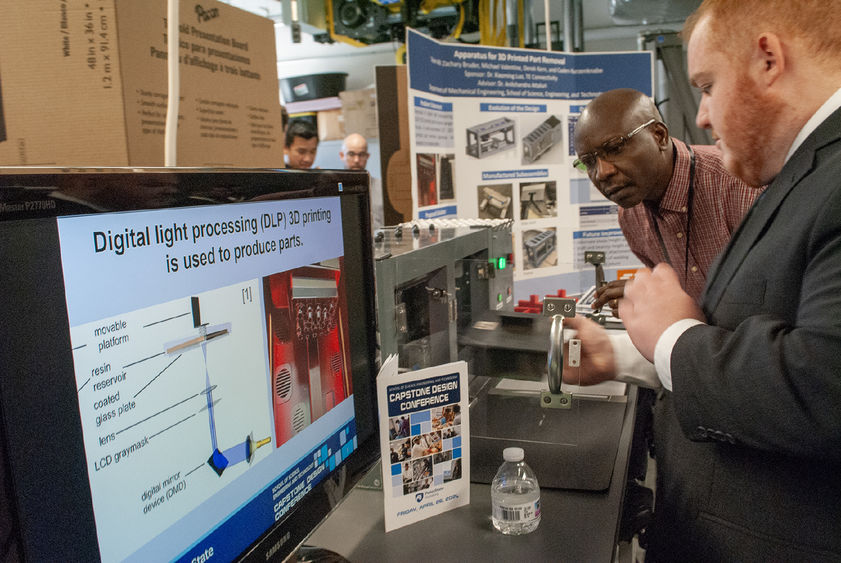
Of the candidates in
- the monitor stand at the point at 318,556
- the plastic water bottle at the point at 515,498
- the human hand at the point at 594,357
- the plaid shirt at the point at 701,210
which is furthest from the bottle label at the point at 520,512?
the plaid shirt at the point at 701,210

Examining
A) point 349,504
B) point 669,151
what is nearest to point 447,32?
point 669,151

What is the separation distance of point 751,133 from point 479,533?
2.36 ft

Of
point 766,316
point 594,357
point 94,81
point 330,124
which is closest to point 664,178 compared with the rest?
point 594,357

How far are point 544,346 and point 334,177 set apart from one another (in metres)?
0.65

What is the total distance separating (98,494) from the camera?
47 cm

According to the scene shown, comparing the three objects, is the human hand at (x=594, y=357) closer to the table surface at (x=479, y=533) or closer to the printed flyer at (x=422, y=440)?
the table surface at (x=479, y=533)

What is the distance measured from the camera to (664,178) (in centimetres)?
197

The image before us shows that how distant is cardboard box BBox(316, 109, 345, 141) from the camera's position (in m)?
7.36

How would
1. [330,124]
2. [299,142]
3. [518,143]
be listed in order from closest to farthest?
[518,143]
[299,142]
[330,124]

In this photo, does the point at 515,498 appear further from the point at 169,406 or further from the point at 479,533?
the point at 169,406

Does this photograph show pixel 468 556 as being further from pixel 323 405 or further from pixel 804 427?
pixel 804 427

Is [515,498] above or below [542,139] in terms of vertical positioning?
below

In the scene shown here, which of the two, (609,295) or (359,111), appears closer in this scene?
(609,295)

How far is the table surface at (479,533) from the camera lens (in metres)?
0.87
